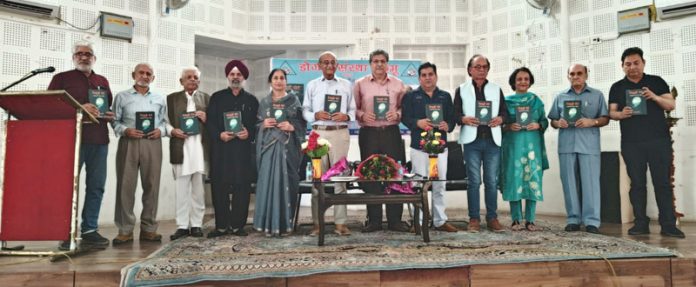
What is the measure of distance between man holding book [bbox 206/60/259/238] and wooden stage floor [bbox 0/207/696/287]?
1058 millimetres

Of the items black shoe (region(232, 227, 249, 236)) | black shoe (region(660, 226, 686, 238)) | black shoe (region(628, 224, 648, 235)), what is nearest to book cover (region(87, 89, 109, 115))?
black shoe (region(232, 227, 249, 236))

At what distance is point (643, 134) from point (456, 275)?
2.33 meters

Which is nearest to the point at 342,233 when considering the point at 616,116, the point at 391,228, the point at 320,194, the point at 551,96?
the point at 391,228

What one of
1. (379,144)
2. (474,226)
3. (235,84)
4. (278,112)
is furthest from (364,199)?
(235,84)

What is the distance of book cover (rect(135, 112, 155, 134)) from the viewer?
3.76m

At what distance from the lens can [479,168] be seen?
4.07 m

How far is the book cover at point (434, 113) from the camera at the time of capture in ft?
12.7

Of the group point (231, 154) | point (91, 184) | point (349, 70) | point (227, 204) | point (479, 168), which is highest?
point (349, 70)

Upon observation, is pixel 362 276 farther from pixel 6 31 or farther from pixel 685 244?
pixel 6 31

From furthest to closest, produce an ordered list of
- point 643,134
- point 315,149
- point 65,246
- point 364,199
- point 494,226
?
point 494,226, point 643,134, point 315,149, point 364,199, point 65,246

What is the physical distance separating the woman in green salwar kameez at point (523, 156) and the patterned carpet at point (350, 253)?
0.41 meters

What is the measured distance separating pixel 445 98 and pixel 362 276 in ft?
6.69

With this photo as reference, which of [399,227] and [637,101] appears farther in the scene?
[399,227]

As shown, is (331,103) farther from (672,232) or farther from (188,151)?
(672,232)
